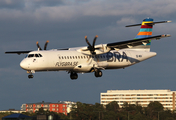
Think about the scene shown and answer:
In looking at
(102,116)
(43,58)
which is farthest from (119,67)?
(102,116)

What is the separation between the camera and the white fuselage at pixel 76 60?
50.1 metres

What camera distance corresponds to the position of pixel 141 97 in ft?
640

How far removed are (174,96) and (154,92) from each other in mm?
9861

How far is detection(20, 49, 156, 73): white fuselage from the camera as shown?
50125 mm

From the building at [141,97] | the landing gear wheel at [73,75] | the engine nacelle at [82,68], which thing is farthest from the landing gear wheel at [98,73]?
the building at [141,97]

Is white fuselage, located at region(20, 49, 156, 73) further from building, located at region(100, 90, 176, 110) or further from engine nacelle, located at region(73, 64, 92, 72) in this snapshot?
building, located at region(100, 90, 176, 110)

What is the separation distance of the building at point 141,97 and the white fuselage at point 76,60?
13648 cm

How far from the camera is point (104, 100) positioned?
198125mm

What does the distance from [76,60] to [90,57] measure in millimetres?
2318

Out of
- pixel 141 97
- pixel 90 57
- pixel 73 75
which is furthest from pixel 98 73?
pixel 141 97

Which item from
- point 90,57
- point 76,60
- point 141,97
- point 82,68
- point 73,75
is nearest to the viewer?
point 76,60

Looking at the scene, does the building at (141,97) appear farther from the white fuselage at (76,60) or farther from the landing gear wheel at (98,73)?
the landing gear wheel at (98,73)

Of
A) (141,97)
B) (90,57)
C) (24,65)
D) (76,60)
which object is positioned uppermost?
(141,97)

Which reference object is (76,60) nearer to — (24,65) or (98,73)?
(98,73)
